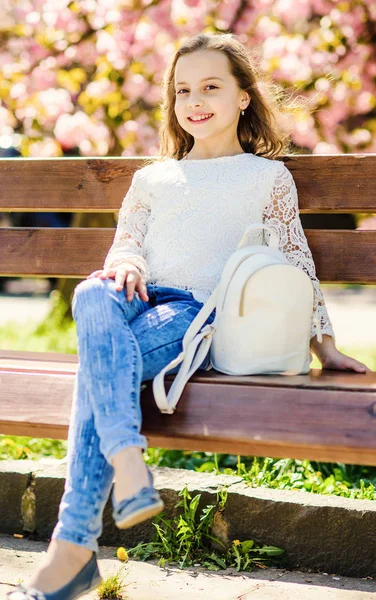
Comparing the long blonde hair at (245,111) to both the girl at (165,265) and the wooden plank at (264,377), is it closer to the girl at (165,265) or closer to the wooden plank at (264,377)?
the girl at (165,265)

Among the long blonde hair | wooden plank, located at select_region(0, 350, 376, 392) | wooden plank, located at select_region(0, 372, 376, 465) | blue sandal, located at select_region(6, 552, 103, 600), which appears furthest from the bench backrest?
blue sandal, located at select_region(6, 552, 103, 600)

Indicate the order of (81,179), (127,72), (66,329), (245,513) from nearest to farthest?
(245,513), (81,179), (127,72), (66,329)

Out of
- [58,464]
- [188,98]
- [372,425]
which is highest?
[188,98]

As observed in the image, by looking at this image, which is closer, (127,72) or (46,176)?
(46,176)

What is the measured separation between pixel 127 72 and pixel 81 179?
70.4 inches

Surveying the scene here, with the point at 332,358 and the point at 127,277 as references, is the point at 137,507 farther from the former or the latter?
the point at 332,358

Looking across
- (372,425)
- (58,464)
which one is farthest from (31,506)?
(372,425)

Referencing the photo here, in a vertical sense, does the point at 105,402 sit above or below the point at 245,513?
above

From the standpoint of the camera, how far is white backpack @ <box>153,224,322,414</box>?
2.32m

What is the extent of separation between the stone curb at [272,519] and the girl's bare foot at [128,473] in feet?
2.68

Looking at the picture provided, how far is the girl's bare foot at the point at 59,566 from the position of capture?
2016 mm

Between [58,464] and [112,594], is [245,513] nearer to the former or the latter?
[112,594]

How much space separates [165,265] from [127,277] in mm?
403

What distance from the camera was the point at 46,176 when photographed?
132 inches
